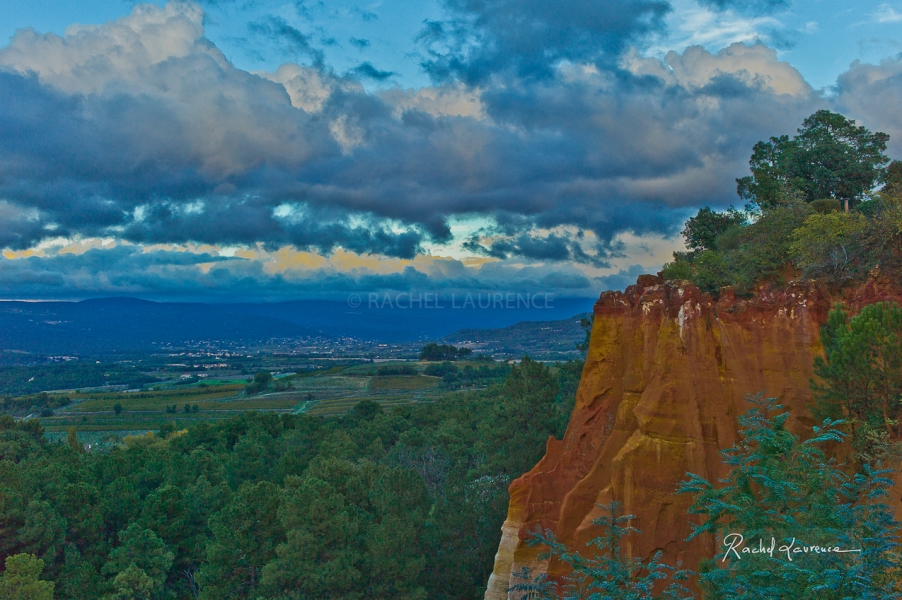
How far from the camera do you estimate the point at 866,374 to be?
13773mm

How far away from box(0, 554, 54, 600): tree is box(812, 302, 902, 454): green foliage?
1219 inches

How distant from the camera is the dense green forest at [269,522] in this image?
26.5 metres

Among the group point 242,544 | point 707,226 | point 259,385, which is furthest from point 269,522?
point 259,385

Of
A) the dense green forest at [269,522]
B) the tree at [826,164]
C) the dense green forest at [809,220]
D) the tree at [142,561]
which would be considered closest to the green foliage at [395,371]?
the dense green forest at [269,522]

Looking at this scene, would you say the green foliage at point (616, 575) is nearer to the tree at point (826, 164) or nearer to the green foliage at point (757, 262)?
the green foliage at point (757, 262)

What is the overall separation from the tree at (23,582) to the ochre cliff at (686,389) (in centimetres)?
2298

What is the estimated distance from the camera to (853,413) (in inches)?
559

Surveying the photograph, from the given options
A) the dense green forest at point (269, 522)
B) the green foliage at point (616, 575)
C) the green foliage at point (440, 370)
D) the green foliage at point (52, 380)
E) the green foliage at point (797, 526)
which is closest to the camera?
the green foliage at point (797, 526)

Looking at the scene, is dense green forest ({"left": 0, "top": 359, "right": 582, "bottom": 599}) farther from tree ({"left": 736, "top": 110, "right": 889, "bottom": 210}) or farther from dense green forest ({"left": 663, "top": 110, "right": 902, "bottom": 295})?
tree ({"left": 736, "top": 110, "right": 889, "bottom": 210})

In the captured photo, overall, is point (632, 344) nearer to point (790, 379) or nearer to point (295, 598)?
point (790, 379)

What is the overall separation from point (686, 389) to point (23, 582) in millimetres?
28658

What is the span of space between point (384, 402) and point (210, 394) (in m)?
54.4

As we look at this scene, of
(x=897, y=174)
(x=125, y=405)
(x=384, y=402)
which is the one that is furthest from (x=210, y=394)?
(x=897, y=174)

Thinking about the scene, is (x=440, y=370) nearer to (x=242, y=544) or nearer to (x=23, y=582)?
(x=242, y=544)
